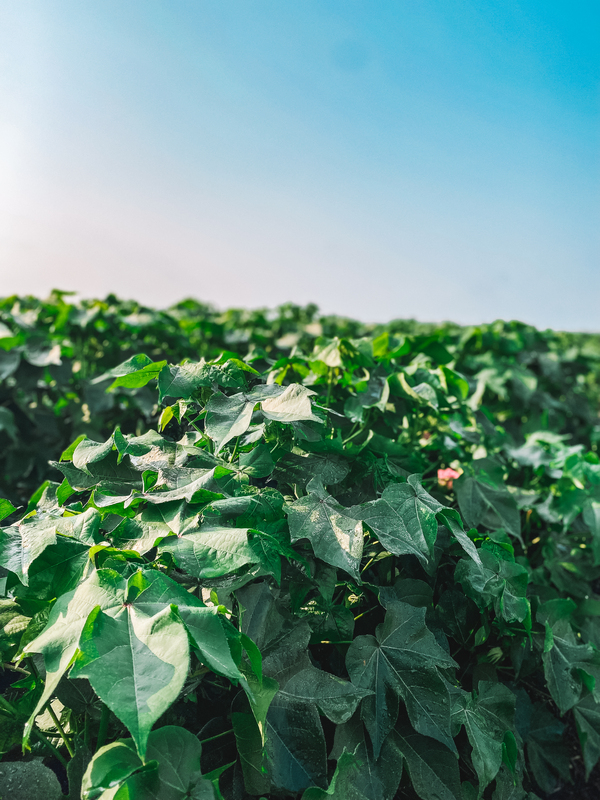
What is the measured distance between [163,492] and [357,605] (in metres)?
0.51

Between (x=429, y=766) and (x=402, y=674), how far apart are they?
0.17 meters

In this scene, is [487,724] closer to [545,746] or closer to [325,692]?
[325,692]

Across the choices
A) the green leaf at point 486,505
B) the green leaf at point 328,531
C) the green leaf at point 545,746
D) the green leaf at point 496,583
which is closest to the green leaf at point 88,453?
the green leaf at point 328,531

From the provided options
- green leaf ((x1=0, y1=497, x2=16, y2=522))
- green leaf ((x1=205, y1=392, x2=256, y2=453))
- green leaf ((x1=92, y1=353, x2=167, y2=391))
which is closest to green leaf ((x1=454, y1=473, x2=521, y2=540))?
green leaf ((x1=205, y1=392, x2=256, y2=453))

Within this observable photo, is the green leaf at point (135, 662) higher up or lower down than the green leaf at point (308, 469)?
lower down

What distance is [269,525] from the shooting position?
3.33 ft

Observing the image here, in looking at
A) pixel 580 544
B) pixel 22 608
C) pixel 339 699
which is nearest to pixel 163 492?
pixel 22 608

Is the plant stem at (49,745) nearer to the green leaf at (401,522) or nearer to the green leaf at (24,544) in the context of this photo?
the green leaf at (24,544)

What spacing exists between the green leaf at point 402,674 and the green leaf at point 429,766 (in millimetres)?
66

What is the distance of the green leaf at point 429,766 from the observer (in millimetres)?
1000

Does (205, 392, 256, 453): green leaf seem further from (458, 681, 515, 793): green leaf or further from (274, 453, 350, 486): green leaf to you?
(458, 681, 515, 793): green leaf

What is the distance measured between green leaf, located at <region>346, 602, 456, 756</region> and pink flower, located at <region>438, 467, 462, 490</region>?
0.82 metres

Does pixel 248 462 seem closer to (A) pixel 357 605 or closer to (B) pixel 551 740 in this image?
(A) pixel 357 605

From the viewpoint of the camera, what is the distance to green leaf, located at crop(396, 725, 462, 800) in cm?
100
